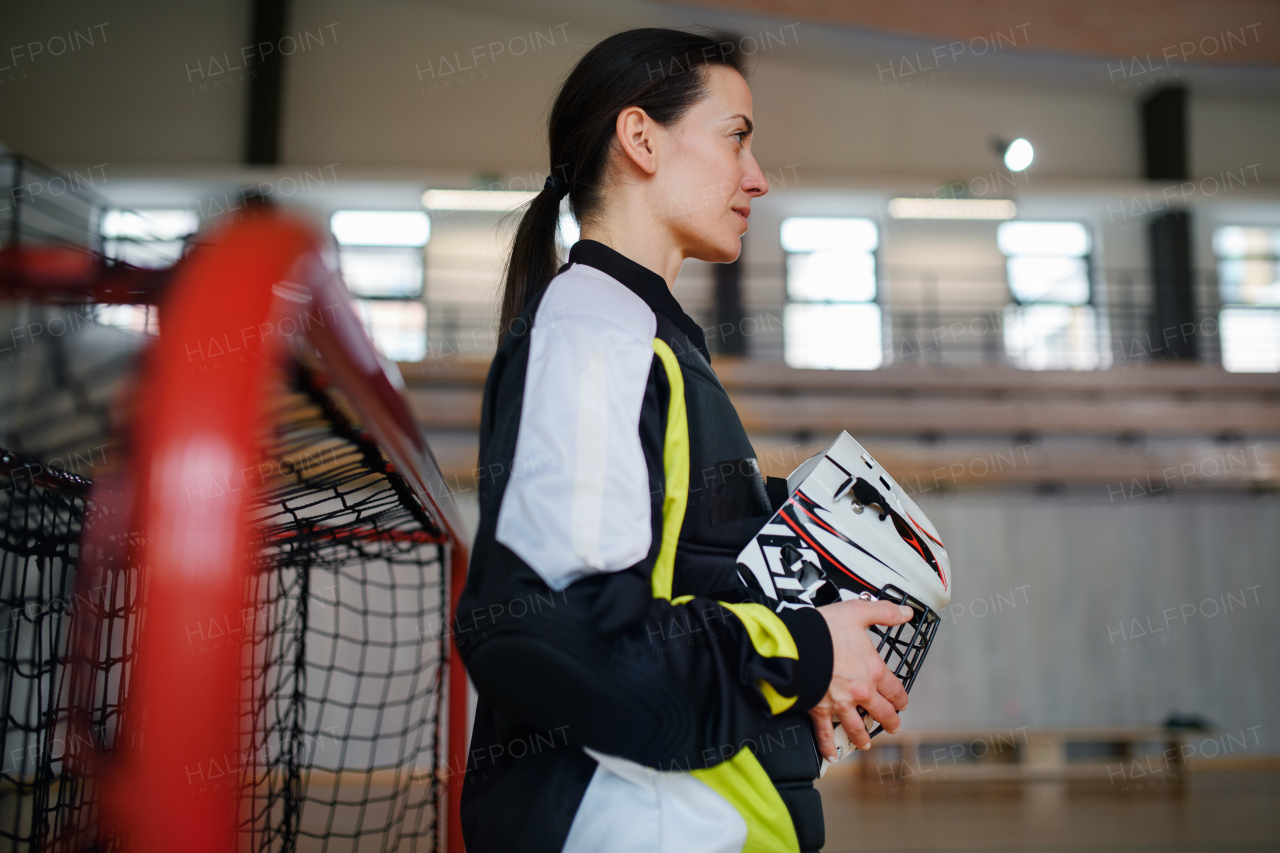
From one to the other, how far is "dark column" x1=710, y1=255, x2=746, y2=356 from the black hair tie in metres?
6.47

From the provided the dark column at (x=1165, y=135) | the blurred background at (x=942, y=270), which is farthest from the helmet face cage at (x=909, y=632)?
the dark column at (x=1165, y=135)

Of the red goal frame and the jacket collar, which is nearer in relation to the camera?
the red goal frame

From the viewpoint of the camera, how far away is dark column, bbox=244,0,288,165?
738 centimetres

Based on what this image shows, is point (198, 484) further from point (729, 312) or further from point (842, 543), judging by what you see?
point (729, 312)

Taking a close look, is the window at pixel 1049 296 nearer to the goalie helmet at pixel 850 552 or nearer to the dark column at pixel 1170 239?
the dark column at pixel 1170 239

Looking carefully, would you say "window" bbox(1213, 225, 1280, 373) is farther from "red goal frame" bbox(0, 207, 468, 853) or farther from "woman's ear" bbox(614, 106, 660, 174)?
"red goal frame" bbox(0, 207, 468, 853)

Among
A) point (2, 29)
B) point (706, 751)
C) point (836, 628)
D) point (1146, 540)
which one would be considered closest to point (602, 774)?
point (706, 751)

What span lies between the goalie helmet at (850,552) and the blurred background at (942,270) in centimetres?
413

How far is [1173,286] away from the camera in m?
8.10

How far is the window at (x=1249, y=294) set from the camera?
8.27 metres

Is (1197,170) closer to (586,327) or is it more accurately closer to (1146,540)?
(1146,540)

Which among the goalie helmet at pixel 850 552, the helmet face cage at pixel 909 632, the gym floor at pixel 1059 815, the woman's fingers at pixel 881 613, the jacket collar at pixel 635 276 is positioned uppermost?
the jacket collar at pixel 635 276

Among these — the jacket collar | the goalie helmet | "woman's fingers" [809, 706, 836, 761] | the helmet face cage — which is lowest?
"woman's fingers" [809, 706, 836, 761]

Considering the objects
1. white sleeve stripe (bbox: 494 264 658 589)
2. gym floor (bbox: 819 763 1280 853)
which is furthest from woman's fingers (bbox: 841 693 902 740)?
gym floor (bbox: 819 763 1280 853)
